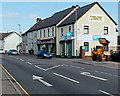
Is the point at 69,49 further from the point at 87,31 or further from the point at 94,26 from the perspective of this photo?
the point at 94,26

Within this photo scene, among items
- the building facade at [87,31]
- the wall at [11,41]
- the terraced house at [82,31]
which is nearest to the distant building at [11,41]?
the wall at [11,41]

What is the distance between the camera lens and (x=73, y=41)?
42844mm

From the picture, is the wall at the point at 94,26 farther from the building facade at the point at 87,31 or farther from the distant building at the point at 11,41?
the distant building at the point at 11,41

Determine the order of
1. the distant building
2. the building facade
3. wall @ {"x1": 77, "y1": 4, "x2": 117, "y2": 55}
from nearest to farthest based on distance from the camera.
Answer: the building facade → wall @ {"x1": 77, "y1": 4, "x2": 117, "y2": 55} → the distant building

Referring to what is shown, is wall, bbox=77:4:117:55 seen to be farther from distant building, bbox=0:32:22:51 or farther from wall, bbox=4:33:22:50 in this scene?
wall, bbox=4:33:22:50

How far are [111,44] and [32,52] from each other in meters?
24.5

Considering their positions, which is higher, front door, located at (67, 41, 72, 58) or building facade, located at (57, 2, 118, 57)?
building facade, located at (57, 2, 118, 57)

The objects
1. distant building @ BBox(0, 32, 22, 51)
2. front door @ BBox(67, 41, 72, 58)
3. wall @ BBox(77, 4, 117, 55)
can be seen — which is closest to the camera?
wall @ BBox(77, 4, 117, 55)

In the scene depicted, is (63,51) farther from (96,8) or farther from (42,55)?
(96,8)

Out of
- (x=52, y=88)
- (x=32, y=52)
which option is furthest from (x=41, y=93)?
(x=32, y=52)

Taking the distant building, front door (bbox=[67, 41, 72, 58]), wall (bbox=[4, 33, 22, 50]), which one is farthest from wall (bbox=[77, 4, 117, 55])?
wall (bbox=[4, 33, 22, 50])

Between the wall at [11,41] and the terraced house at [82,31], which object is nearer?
the terraced house at [82,31]

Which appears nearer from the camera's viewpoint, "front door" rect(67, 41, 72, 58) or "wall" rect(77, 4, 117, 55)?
"wall" rect(77, 4, 117, 55)

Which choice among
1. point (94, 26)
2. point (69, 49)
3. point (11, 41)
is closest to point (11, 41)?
point (11, 41)
